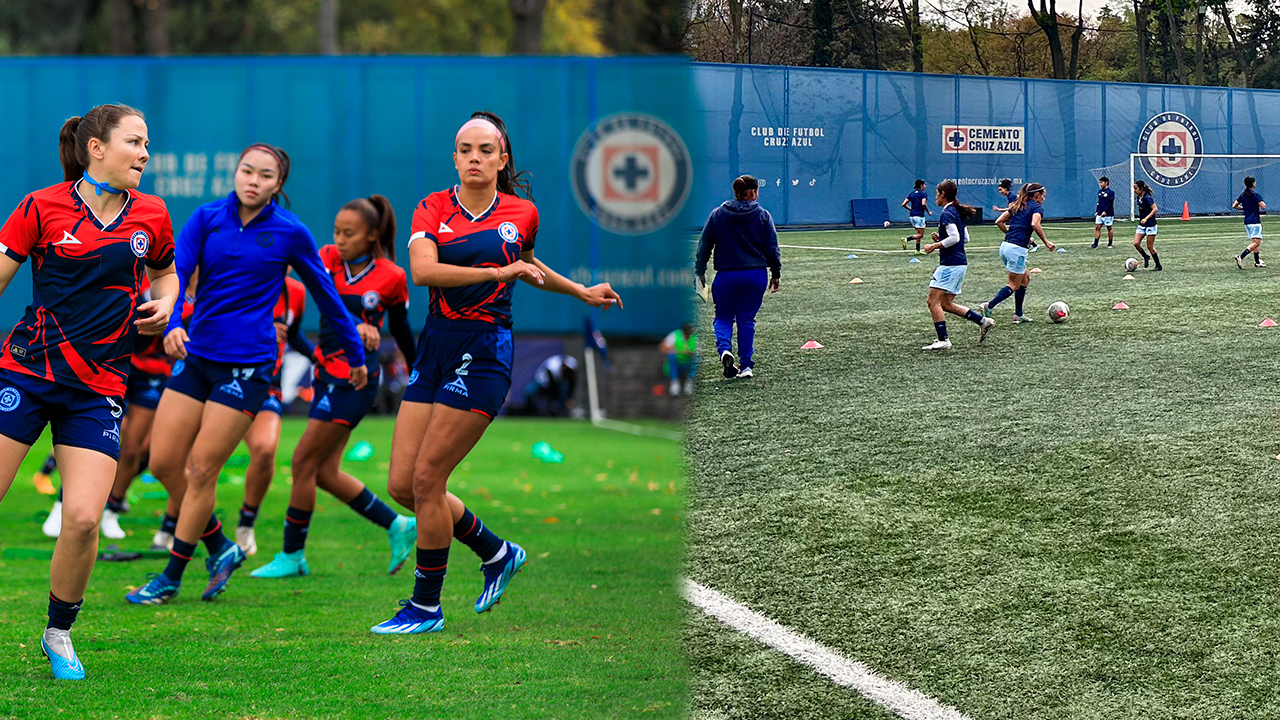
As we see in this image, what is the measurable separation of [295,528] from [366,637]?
4.20 ft

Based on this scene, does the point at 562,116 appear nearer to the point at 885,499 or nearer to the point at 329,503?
the point at 329,503

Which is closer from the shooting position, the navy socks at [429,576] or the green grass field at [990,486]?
the green grass field at [990,486]

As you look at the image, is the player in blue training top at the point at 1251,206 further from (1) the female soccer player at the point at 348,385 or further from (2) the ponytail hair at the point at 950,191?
(1) the female soccer player at the point at 348,385

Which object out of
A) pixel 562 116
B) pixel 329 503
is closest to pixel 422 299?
pixel 562 116

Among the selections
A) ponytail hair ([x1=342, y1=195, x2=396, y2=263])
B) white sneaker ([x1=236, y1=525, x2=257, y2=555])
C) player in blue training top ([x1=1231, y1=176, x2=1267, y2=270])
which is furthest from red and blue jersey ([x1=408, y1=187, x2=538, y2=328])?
white sneaker ([x1=236, y1=525, x2=257, y2=555])

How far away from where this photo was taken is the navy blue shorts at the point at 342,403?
466cm

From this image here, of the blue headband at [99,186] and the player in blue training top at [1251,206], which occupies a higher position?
the blue headband at [99,186]

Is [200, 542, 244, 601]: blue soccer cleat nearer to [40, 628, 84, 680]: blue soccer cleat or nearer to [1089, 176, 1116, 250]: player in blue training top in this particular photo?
[40, 628, 84, 680]: blue soccer cleat

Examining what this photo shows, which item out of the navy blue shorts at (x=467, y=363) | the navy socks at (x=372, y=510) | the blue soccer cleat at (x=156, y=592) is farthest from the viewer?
the navy socks at (x=372, y=510)

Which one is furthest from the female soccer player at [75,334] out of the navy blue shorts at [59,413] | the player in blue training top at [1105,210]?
the player in blue training top at [1105,210]

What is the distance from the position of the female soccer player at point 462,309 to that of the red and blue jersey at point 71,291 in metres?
0.75

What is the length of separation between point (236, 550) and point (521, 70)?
30.2 feet

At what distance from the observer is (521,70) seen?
12828mm

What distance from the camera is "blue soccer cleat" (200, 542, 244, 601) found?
4273 mm
